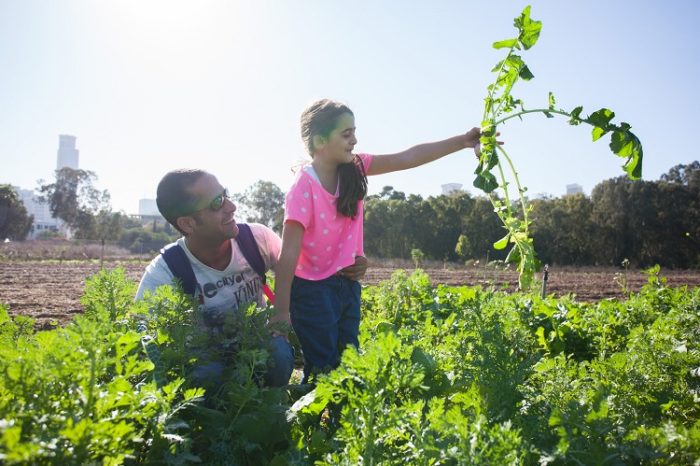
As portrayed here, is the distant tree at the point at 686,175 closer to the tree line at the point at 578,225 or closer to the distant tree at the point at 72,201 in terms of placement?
the tree line at the point at 578,225

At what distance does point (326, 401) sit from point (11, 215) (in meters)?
53.4

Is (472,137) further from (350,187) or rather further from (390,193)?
(390,193)

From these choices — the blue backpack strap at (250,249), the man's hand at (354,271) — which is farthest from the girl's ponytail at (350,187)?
the blue backpack strap at (250,249)

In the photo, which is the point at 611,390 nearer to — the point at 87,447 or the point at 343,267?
the point at 343,267

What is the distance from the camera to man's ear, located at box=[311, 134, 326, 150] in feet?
9.66

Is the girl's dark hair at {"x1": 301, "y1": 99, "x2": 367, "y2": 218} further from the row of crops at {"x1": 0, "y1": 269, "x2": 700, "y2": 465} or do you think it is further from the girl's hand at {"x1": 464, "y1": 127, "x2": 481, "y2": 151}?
the row of crops at {"x1": 0, "y1": 269, "x2": 700, "y2": 465}

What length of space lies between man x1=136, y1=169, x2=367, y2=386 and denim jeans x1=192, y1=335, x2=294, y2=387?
102 mm

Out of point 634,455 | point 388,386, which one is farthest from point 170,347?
point 634,455

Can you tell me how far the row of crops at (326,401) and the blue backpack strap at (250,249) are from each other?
67 cm

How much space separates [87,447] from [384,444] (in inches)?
33.4

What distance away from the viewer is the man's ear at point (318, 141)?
2.95m

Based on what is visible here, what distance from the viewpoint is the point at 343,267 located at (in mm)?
3002

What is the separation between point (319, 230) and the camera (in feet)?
9.67

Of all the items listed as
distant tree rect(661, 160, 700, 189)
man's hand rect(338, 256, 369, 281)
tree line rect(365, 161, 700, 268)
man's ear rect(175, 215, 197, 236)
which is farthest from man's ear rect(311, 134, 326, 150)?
distant tree rect(661, 160, 700, 189)
